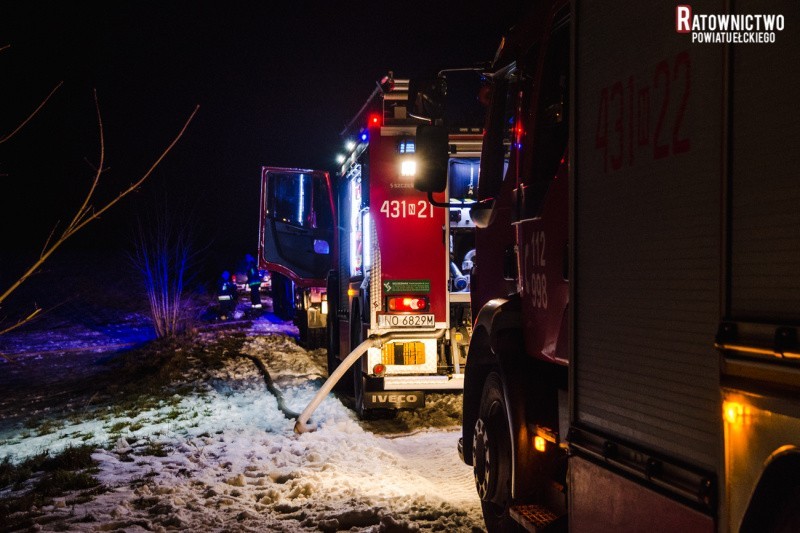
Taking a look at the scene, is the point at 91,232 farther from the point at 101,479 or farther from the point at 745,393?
the point at 745,393

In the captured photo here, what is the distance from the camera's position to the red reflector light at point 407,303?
27.4 ft

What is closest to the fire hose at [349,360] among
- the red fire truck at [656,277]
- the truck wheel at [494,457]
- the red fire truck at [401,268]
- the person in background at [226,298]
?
the red fire truck at [401,268]

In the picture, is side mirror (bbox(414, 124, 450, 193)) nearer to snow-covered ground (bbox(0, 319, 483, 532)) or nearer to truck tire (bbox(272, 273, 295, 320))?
snow-covered ground (bbox(0, 319, 483, 532))

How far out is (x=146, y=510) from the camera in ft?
17.5

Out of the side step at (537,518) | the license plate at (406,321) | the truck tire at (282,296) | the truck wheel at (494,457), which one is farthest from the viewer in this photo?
the truck tire at (282,296)

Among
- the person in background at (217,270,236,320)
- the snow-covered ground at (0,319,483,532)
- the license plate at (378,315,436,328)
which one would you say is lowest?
the snow-covered ground at (0,319,483,532)

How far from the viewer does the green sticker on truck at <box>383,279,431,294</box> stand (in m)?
8.35

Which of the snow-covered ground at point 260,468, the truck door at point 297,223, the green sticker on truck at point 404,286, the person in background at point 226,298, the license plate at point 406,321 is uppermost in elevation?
the truck door at point 297,223

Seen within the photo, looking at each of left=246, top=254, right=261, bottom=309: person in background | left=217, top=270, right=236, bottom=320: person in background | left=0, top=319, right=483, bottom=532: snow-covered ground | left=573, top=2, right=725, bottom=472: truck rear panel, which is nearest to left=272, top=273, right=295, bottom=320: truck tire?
left=246, top=254, right=261, bottom=309: person in background

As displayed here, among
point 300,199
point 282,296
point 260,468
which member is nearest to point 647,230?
point 260,468

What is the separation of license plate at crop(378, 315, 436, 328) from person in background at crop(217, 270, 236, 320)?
18.9 m

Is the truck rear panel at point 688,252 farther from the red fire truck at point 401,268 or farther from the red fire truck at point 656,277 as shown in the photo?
the red fire truck at point 401,268

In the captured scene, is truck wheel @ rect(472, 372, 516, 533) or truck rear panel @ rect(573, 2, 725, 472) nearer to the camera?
truck rear panel @ rect(573, 2, 725, 472)

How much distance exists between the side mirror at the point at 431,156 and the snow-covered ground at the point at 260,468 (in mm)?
2299
